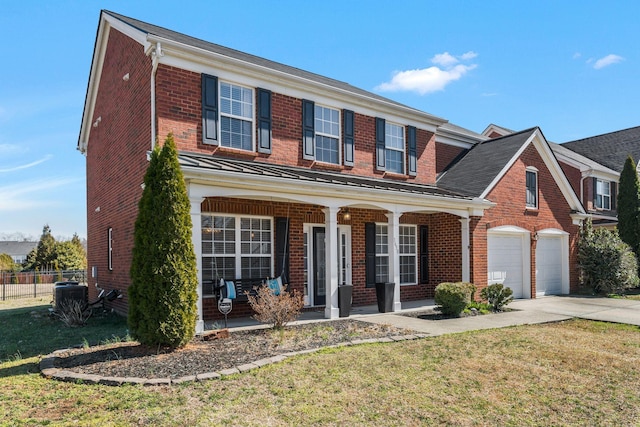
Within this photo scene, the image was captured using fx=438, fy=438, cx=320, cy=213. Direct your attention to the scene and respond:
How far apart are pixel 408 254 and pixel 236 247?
6.44m

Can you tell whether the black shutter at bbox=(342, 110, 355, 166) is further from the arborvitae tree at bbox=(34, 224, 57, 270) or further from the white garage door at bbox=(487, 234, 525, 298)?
the arborvitae tree at bbox=(34, 224, 57, 270)

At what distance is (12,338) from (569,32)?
16.6 metres

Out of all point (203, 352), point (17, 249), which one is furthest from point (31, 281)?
point (17, 249)

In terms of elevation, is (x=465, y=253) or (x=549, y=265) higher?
(x=465, y=253)

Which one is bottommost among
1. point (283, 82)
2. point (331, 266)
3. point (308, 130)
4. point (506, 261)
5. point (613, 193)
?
point (506, 261)

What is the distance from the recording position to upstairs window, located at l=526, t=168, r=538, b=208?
52.7 feet

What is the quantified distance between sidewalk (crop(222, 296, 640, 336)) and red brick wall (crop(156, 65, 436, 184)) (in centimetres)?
417

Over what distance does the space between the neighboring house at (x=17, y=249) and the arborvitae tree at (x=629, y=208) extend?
73444 millimetres

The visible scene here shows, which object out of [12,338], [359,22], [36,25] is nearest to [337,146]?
[359,22]

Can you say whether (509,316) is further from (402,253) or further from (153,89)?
(153,89)

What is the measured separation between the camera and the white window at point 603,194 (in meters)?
23.4

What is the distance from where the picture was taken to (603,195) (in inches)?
936

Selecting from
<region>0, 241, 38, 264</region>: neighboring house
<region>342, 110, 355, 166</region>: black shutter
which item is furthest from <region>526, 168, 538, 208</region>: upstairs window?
<region>0, 241, 38, 264</region>: neighboring house

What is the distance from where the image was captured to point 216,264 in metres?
10.7
